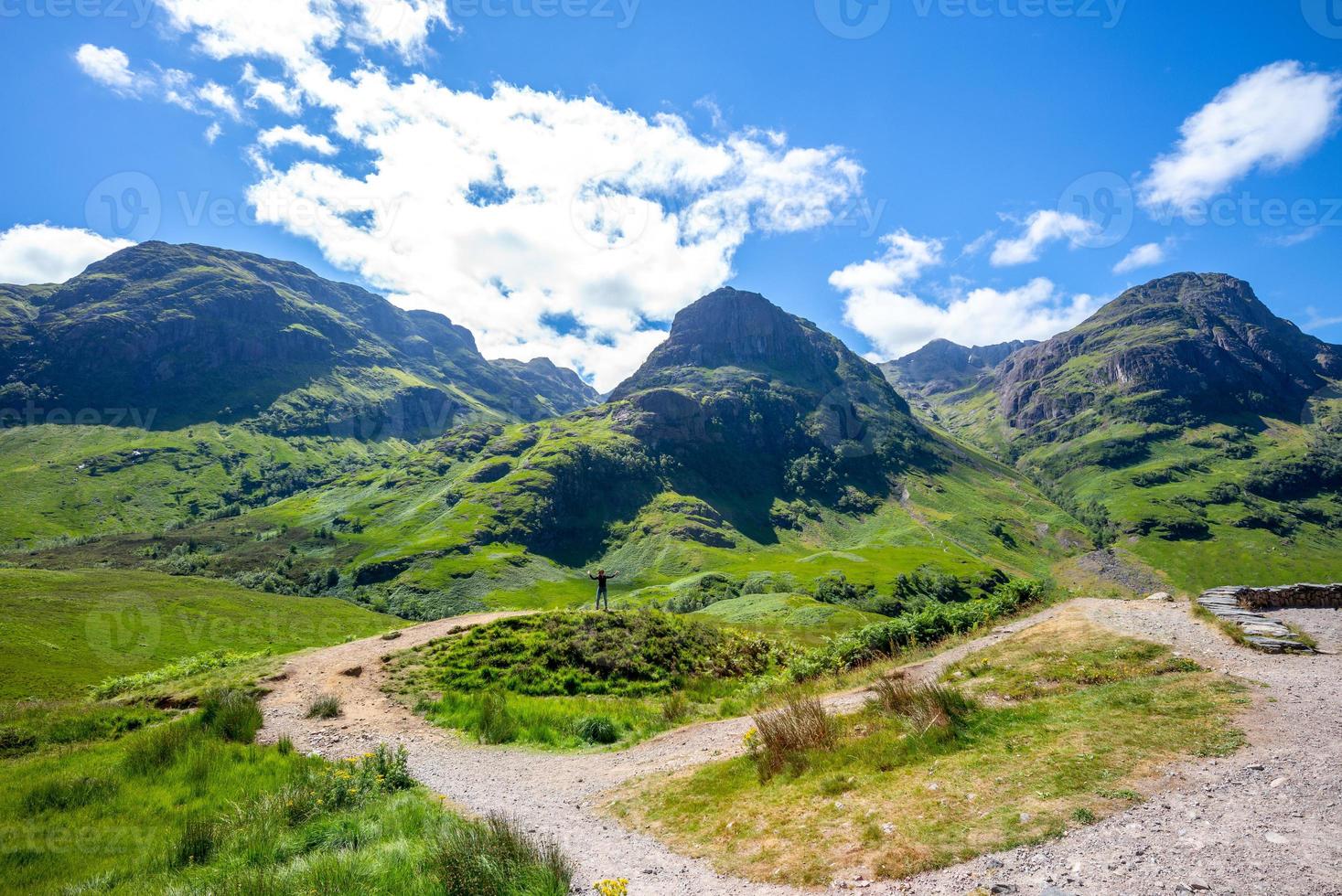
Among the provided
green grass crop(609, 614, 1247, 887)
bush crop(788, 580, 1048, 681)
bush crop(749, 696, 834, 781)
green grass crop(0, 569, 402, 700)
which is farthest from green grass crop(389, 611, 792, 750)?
green grass crop(0, 569, 402, 700)

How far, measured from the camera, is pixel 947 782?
30.5 ft

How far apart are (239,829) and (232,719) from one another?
902cm

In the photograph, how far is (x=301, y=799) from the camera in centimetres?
1123

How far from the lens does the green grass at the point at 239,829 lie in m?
7.80

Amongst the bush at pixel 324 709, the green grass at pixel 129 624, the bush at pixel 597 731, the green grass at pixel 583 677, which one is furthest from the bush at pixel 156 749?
the green grass at pixel 129 624

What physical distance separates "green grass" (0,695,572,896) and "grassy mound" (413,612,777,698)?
440 inches

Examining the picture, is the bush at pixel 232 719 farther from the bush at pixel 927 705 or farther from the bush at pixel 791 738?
the bush at pixel 927 705

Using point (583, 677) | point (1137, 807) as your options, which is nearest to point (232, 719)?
point (583, 677)

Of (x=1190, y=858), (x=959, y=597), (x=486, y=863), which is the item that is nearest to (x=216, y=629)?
(x=486, y=863)

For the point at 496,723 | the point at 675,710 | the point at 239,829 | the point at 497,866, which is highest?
the point at 497,866

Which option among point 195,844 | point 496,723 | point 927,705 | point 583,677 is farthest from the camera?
point 583,677

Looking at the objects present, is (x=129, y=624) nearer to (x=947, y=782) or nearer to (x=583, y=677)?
(x=583, y=677)

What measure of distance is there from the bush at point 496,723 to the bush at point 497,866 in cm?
1028

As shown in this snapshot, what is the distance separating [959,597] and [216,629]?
15046cm
